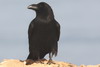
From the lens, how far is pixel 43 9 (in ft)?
54.4

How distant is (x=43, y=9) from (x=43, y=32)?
3.98 ft

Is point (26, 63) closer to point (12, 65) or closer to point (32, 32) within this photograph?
point (12, 65)

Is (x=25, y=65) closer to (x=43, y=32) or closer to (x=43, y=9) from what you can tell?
(x=43, y=32)

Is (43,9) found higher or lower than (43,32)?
higher

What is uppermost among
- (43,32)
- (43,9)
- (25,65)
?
(43,9)

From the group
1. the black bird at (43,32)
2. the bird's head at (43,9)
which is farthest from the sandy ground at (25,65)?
the bird's head at (43,9)

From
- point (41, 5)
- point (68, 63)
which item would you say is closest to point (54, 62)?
point (68, 63)

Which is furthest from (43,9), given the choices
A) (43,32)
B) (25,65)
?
(25,65)

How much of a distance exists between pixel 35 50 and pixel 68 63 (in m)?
1.97

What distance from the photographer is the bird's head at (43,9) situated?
53.7 feet

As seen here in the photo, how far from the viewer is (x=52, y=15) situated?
1630 centimetres

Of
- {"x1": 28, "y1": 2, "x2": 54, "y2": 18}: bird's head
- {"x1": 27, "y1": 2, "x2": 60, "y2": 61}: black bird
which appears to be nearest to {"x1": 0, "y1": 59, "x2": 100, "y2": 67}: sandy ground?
{"x1": 27, "y1": 2, "x2": 60, "y2": 61}: black bird

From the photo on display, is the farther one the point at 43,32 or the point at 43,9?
the point at 43,9

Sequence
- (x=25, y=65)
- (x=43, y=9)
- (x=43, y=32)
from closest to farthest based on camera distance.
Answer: (x=25, y=65) → (x=43, y=32) → (x=43, y=9)
